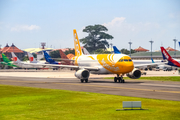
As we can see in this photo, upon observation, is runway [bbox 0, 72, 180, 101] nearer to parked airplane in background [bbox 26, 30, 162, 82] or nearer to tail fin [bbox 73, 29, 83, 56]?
parked airplane in background [bbox 26, 30, 162, 82]

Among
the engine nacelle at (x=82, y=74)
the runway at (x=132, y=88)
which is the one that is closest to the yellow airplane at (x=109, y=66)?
the engine nacelle at (x=82, y=74)

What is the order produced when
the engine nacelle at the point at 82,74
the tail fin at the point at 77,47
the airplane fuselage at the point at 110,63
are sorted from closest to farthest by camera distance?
the airplane fuselage at the point at 110,63, the engine nacelle at the point at 82,74, the tail fin at the point at 77,47

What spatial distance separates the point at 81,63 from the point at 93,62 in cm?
468

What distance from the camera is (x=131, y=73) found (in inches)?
1898

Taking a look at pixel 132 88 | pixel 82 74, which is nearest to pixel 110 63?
pixel 82 74

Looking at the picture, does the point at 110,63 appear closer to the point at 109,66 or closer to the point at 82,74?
the point at 109,66

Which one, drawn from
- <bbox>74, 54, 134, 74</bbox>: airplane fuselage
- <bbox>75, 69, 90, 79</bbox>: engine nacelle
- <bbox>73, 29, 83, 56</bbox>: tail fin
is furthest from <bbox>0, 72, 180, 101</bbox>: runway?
<bbox>73, 29, 83, 56</bbox>: tail fin

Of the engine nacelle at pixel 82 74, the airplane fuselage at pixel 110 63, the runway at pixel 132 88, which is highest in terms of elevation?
the airplane fuselage at pixel 110 63

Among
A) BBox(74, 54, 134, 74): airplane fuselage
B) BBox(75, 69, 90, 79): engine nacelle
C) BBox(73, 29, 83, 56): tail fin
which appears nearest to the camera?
BBox(74, 54, 134, 74): airplane fuselage

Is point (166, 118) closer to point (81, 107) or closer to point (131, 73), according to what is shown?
point (81, 107)

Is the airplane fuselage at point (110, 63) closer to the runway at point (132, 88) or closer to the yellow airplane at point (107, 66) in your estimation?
the yellow airplane at point (107, 66)

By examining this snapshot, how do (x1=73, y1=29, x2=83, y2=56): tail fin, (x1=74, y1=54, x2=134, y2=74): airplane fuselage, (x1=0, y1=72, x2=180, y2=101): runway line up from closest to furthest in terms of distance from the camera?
(x1=0, y1=72, x2=180, y2=101): runway
(x1=74, y1=54, x2=134, y2=74): airplane fuselage
(x1=73, y1=29, x2=83, y2=56): tail fin

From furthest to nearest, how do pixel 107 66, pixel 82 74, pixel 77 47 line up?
pixel 77 47, pixel 107 66, pixel 82 74

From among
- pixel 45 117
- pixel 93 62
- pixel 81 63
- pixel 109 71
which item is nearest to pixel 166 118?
pixel 45 117
